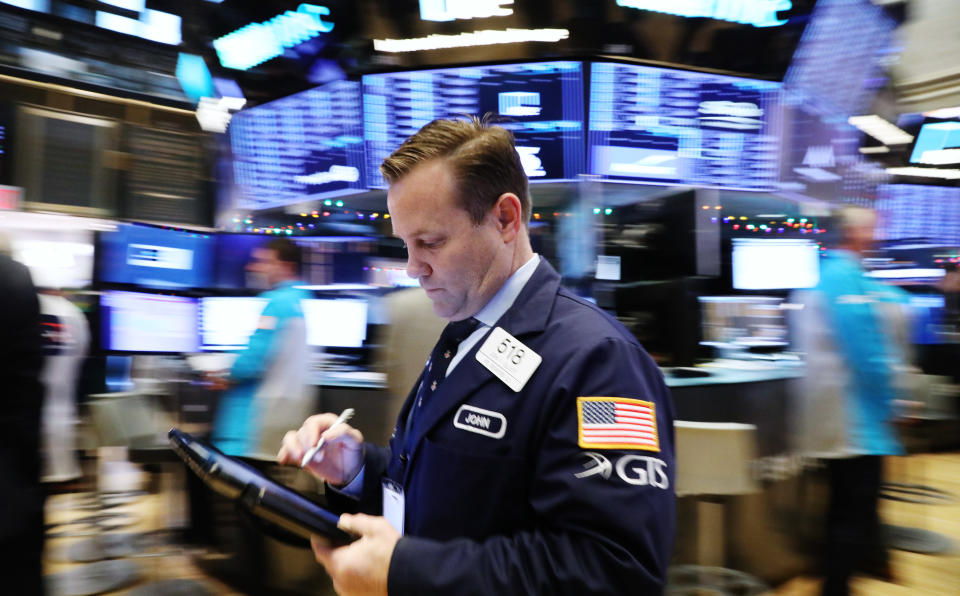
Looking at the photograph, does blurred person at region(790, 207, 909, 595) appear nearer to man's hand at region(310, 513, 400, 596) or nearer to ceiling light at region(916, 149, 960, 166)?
man's hand at region(310, 513, 400, 596)

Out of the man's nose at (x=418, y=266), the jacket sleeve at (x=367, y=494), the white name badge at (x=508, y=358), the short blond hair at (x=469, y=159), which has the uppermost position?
the short blond hair at (x=469, y=159)

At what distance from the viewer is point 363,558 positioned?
2.80 feet

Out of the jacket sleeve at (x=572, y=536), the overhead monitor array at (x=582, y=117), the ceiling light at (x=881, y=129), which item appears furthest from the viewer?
the ceiling light at (x=881, y=129)

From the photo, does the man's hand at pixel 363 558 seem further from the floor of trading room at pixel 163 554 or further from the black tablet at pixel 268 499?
the floor of trading room at pixel 163 554

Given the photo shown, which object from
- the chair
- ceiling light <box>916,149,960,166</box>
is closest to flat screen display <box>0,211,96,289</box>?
the chair

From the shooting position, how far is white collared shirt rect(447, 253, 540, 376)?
3.60ft

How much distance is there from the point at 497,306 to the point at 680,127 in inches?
143

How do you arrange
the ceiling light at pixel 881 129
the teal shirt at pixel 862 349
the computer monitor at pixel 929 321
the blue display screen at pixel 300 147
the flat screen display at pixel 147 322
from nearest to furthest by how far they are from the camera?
the teal shirt at pixel 862 349, the blue display screen at pixel 300 147, the flat screen display at pixel 147 322, the ceiling light at pixel 881 129, the computer monitor at pixel 929 321

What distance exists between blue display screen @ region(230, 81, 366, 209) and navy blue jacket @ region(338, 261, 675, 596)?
12.4 ft

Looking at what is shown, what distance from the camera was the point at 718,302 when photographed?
5.32m

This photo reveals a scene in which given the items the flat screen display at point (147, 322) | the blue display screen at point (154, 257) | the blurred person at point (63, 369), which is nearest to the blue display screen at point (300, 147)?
the blue display screen at point (154, 257)

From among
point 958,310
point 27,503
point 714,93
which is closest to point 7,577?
point 27,503

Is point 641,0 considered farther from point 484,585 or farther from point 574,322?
point 484,585

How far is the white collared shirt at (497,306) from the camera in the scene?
3.60ft
